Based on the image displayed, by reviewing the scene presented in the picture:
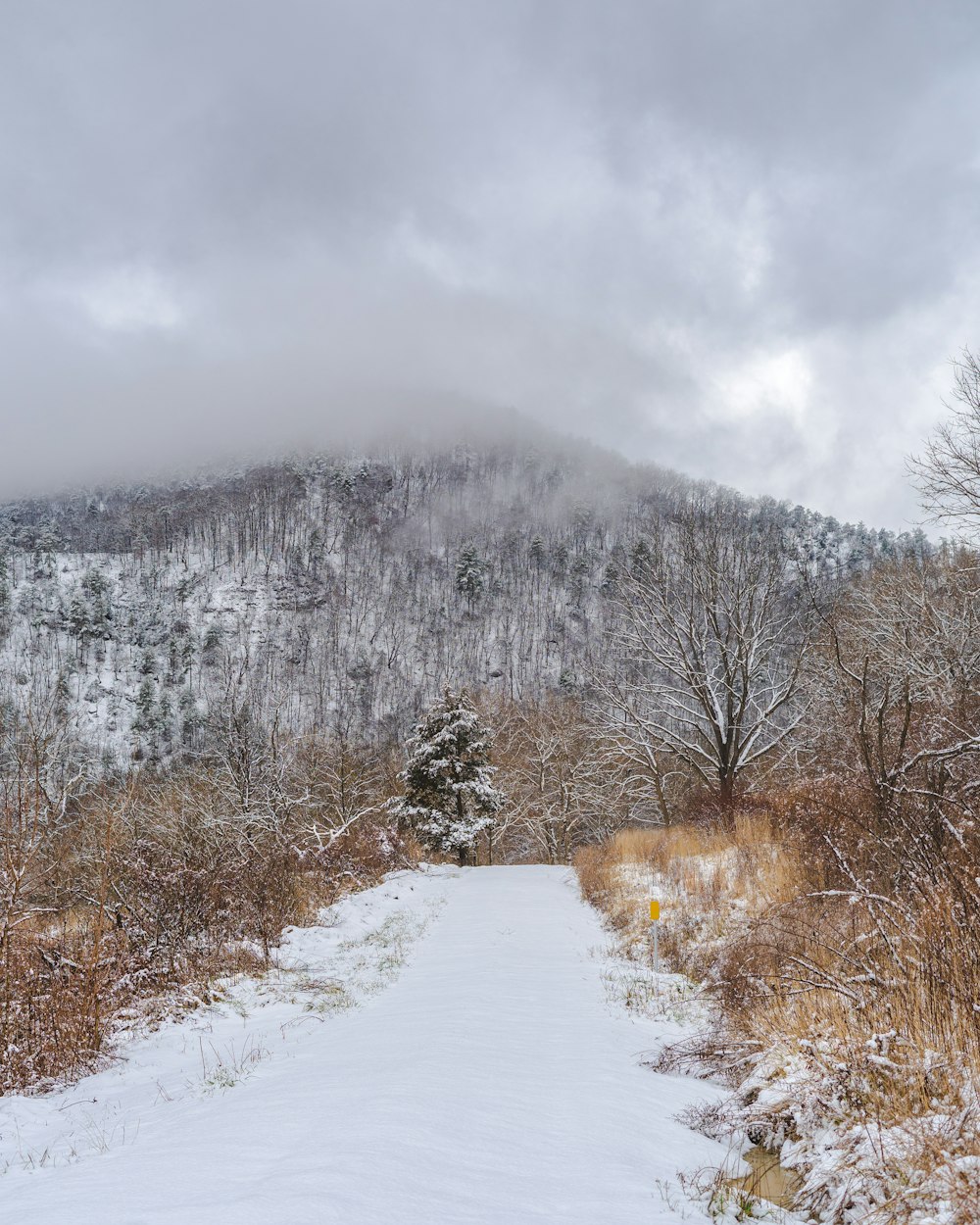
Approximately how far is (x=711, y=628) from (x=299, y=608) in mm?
140727

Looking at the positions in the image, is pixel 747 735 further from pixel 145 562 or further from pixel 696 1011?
pixel 145 562

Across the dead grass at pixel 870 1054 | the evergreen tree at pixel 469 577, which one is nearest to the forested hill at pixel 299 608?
the evergreen tree at pixel 469 577

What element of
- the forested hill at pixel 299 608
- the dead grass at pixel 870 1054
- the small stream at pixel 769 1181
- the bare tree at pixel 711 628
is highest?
the forested hill at pixel 299 608

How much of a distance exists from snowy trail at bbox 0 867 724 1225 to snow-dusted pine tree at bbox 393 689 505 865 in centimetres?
2278

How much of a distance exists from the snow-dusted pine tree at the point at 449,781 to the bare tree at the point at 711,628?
12665mm

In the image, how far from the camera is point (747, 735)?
1638cm

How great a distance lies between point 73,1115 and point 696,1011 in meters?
5.34

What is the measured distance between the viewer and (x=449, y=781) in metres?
29.9

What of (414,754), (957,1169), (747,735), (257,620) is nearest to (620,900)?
(747,735)

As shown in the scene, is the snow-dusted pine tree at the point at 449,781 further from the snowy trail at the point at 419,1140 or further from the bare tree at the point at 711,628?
the snowy trail at the point at 419,1140

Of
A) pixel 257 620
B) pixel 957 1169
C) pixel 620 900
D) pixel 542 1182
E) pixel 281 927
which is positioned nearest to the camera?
pixel 957 1169

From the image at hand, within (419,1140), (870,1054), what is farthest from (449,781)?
(870,1054)

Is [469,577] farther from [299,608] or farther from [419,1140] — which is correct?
[419,1140]

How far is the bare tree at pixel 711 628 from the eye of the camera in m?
16.2
